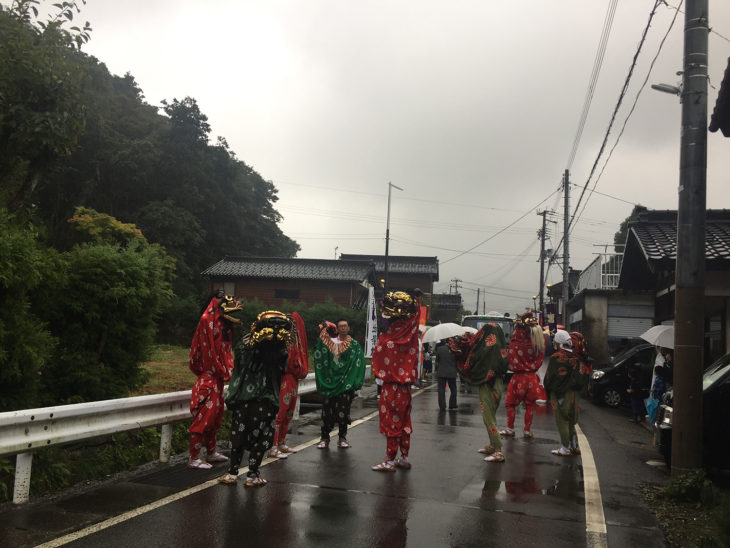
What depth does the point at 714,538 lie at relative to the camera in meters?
4.54

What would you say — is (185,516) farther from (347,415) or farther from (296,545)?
(347,415)

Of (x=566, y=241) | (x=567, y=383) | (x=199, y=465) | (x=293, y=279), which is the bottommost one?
(x=199, y=465)

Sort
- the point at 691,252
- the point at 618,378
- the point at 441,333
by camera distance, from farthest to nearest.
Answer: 1. the point at 618,378
2. the point at 441,333
3. the point at 691,252

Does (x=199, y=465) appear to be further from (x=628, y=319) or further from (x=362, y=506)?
(x=628, y=319)

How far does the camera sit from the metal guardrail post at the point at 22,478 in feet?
16.9

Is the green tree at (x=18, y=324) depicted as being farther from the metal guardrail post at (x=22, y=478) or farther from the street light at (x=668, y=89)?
the street light at (x=668, y=89)

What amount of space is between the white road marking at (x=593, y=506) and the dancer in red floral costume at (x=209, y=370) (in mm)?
3954

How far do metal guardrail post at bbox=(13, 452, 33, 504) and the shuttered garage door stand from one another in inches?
867

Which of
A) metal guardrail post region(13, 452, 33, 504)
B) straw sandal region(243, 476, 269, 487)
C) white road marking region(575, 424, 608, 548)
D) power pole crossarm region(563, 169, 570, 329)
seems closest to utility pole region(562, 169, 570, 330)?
power pole crossarm region(563, 169, 570, 329)

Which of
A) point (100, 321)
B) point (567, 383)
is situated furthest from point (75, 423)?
point (567, 383)

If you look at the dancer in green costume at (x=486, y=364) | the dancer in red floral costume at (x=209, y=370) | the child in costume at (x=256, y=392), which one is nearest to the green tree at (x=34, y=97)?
the dancer in red floral costume at (x=209, y=370)

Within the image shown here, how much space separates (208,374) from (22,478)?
79.4 inches

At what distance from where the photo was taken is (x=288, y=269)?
3762 cm

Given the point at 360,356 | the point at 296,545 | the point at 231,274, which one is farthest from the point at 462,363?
the point at 231,274
